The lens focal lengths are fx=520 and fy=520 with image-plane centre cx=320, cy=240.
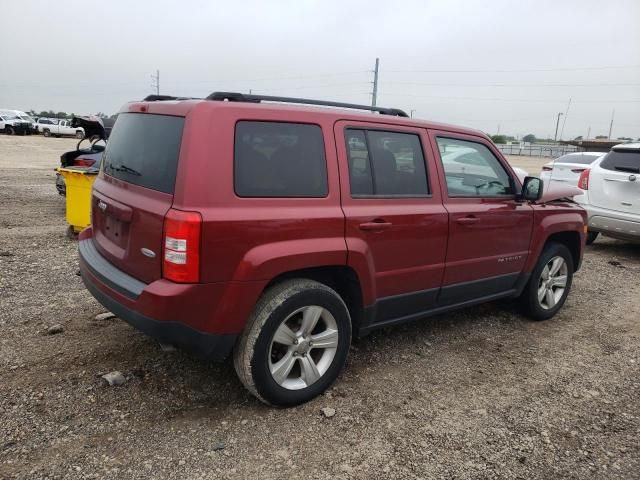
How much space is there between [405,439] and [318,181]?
1.56m

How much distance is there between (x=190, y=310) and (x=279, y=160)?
98cm

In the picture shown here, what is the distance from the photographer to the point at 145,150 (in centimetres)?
309

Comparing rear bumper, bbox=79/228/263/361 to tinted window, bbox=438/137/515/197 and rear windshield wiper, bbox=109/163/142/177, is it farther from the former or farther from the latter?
tinted window, bbox=438/137/515/197

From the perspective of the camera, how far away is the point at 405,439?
2934mm

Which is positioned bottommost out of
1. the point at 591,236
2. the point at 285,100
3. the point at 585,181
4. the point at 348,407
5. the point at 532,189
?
the point at 348,407

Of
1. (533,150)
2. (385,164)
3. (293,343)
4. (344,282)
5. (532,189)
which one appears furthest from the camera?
(533,150)

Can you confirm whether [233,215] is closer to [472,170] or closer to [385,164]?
[385,164]

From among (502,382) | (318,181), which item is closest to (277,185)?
(318,181)

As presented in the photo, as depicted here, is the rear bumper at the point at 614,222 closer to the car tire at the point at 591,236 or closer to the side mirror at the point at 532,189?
the car tire at the point at 591,236

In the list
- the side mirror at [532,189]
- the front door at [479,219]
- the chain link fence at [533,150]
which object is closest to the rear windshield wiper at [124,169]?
the front door at [479,219]

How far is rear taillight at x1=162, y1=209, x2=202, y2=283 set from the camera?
2609mm

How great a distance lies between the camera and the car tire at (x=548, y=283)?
4.76 m

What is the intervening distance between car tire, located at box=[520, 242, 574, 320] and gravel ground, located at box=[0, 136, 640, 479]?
0.54ft

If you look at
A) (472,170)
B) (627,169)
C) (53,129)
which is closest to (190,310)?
(472,170)
